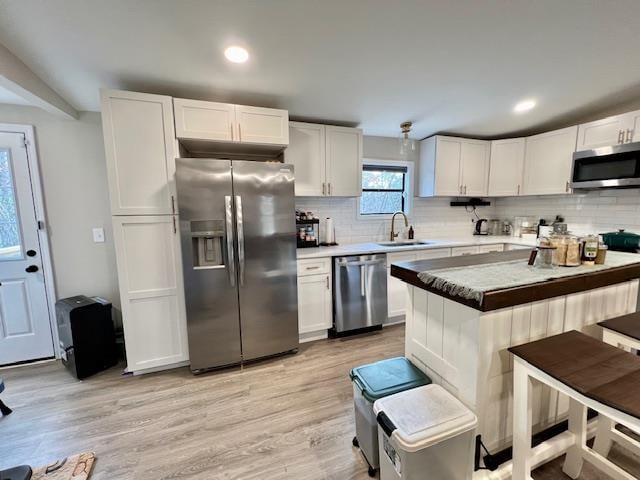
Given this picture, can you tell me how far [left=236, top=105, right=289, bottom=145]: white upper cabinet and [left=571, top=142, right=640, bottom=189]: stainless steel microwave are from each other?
3.16m

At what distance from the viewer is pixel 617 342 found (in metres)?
1.37

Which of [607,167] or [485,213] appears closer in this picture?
[607,167]

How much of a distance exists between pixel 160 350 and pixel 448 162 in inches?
155

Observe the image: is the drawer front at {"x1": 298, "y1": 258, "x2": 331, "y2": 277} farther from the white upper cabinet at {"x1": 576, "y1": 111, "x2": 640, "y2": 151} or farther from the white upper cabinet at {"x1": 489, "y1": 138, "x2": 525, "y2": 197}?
the white upper cabinet at {"x1": 576, "y1": 111, "x2": 640, "y2": 151}

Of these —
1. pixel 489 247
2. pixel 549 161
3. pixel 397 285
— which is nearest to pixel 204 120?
pixel 397 285

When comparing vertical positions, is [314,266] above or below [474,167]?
below

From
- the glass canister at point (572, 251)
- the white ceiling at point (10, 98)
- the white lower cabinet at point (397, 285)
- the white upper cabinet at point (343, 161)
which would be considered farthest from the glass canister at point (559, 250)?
the white ceiling at point (10, 98)

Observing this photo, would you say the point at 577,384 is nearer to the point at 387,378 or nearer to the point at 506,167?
the point at 387,378

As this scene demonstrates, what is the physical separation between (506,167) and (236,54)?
144 inches

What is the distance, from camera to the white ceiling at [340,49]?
137 centimetres

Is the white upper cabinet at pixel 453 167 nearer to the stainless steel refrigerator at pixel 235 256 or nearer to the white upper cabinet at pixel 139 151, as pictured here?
the stainless steel refrigerator at pixel 235 256

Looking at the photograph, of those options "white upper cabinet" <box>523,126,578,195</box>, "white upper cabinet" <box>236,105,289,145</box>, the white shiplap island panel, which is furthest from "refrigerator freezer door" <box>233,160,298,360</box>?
"white upper cabinet" <box>523,126,578,195</box>

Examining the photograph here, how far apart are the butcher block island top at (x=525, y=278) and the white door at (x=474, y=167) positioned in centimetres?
205

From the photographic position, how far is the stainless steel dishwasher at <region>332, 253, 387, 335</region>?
2.81 metres
